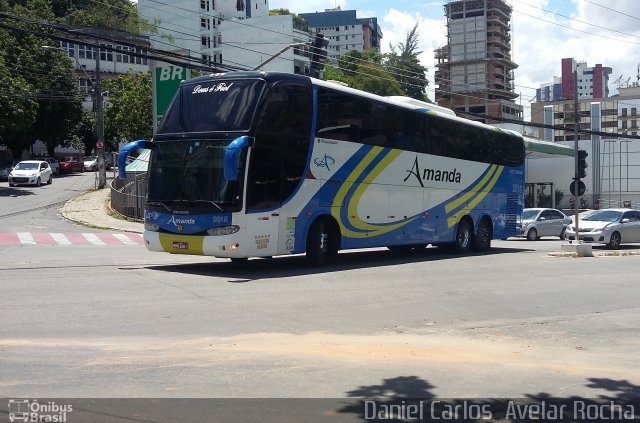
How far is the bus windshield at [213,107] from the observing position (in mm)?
14961

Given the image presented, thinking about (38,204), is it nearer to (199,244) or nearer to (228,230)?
(199,244)

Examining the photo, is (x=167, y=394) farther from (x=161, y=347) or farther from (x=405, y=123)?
(x=405, y=123)

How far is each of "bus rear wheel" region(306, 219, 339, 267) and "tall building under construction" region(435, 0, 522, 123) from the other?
113325 mm

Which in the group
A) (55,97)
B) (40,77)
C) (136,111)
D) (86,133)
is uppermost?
(40,77)

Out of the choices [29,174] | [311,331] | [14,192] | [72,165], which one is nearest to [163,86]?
[14,192]

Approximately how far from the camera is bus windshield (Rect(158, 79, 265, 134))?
1496 cm

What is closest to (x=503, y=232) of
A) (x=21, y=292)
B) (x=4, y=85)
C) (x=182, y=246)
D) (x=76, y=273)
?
(x=182, y=246)

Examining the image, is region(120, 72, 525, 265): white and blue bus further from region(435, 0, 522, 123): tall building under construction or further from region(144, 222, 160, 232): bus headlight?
region(435, 0, 522, 123): tall building under construction

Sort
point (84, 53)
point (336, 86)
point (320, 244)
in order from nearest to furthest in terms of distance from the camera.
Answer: point (320, 244)
point (336, 86)
point (84, 53)

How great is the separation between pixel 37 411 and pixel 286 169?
33.2ft

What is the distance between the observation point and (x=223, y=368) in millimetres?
7668

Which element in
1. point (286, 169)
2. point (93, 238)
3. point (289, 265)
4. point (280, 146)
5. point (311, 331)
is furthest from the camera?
point (93, 238)

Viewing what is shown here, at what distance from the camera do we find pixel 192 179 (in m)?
15.1

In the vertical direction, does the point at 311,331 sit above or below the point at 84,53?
below
